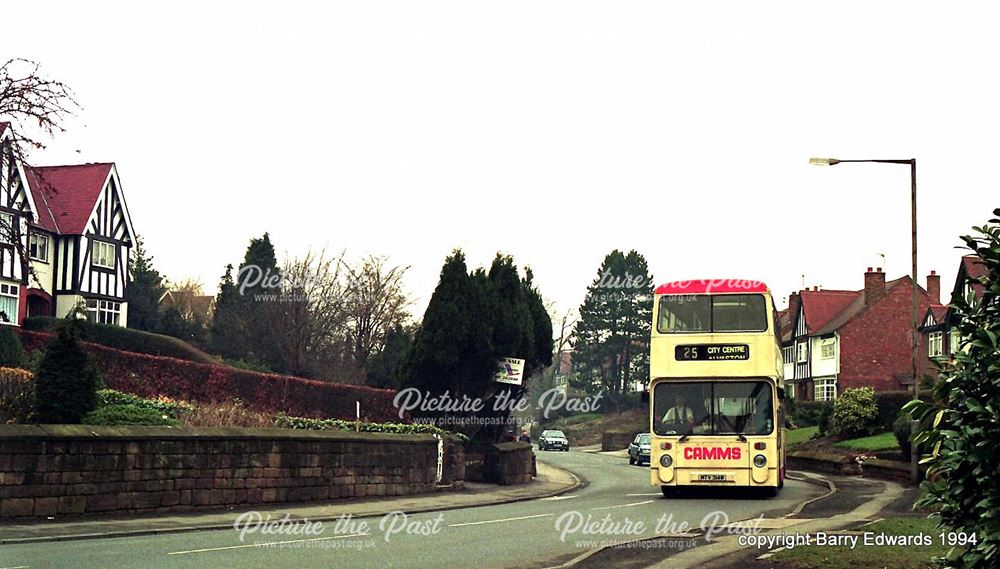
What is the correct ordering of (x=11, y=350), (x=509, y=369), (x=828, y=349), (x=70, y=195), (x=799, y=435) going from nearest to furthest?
(x=11, y=350) → (x=509, y=369) → (x=70, y=195) → (x=799, y=435) → (x=828, y=349)

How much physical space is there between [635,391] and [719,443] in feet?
242

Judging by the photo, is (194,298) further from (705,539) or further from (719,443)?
(705,539)

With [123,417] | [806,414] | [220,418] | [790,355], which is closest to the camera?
[123,417]

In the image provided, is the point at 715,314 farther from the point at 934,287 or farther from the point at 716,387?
the point at 934,287

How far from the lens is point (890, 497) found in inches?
944

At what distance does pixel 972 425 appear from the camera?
6.13 metres

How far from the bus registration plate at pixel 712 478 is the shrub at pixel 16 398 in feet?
43.9

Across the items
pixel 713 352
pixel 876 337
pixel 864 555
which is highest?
pixel 876 337

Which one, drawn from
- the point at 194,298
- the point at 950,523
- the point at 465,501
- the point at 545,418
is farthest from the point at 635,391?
the point at 950,523

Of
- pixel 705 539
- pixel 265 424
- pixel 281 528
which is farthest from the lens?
pixel 265 424

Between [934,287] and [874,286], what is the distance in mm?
4532

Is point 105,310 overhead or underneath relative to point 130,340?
overhead

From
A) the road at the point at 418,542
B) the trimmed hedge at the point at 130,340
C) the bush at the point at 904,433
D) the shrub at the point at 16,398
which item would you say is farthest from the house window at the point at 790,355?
the shrub at the point at 16,398

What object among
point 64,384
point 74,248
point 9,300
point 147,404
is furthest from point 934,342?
point 64,384
